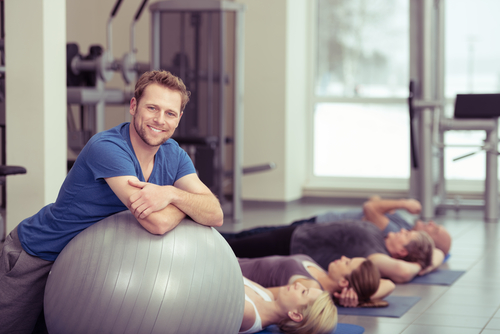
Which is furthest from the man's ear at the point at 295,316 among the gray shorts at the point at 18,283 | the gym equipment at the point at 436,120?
the gym equipment at the point at 436,120

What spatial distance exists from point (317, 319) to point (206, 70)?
381 cm

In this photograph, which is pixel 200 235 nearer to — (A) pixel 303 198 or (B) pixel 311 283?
(B) pixel 311 283

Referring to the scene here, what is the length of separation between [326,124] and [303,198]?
90 cm

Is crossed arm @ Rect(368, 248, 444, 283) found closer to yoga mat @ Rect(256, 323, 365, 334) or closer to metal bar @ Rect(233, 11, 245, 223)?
yoga mat @ Rect(256, 323, 365, 334)

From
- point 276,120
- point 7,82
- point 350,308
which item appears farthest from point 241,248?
point 276,120

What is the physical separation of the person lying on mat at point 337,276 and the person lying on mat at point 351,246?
32 cm

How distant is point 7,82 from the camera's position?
3.27m

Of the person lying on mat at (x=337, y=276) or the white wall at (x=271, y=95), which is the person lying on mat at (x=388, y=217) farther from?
Answer: the white wall at (x=271, y=95)

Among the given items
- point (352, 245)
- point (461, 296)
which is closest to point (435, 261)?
point (461, 296)

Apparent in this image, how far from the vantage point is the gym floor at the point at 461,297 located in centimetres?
252

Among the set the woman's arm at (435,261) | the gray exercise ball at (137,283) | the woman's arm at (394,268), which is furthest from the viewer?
the woman's arm at (435,261)

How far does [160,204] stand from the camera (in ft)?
5.97

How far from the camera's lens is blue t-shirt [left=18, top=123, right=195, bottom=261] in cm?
187

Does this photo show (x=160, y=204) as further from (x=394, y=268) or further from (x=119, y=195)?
(x=394, y=268)
